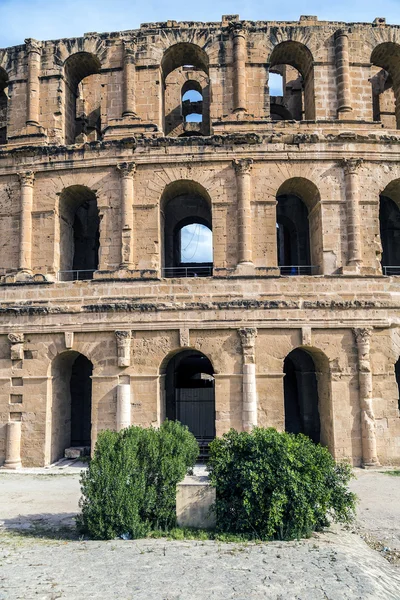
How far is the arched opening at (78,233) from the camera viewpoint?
18.0 meters

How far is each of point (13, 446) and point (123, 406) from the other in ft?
12.6

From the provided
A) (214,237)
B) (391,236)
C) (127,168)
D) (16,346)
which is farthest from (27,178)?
(391,236)

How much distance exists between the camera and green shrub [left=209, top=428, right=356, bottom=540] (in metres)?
8.92

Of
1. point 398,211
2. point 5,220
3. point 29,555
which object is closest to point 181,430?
point 29,555

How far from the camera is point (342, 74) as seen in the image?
17578mm

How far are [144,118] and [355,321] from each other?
34.0 feet

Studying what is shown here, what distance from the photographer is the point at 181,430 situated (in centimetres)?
1297

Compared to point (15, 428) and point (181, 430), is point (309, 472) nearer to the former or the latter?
point (181, 430)

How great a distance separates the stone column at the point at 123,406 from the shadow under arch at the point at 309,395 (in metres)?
6.05

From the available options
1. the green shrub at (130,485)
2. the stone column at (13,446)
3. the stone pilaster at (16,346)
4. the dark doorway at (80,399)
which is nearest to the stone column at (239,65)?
the stone pilaster at (16,346)

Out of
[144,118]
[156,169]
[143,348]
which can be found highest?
[144,118]

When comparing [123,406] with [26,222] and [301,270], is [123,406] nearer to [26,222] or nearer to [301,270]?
[26,222]

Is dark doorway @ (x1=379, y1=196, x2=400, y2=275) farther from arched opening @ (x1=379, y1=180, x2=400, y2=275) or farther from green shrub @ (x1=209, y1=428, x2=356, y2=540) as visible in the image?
green shrub @ (x1=209, y1=428, x2=356, y2=540)

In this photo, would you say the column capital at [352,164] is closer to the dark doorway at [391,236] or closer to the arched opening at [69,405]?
the dark doorway at [391,236]
